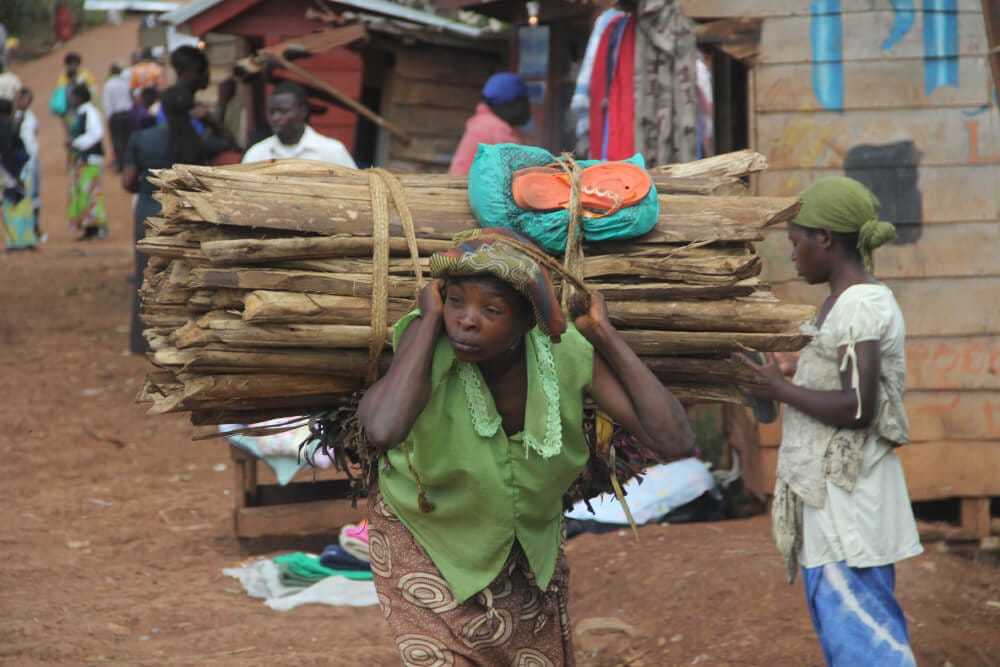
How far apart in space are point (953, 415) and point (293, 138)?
380cm

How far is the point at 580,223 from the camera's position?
2936 millimetres

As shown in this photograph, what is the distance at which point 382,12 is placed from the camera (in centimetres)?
1040

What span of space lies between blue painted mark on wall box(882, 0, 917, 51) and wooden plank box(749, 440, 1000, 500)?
78.9 inches

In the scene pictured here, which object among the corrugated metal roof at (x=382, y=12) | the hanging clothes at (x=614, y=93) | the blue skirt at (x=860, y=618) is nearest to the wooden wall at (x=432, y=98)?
the corrugated metal roof at (x=382, y=12)

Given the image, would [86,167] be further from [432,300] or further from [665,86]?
[432,300]

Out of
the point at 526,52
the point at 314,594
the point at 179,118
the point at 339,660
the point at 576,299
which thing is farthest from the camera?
the point at 526,52

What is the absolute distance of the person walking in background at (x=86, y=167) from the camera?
15.8 metres

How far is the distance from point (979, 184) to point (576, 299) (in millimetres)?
3793

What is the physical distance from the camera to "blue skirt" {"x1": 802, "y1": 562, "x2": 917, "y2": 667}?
3549mm

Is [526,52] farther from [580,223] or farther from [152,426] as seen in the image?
[580,223]

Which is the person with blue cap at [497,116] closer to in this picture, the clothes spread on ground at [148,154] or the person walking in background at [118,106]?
the clothes spread on ground at [148,154]

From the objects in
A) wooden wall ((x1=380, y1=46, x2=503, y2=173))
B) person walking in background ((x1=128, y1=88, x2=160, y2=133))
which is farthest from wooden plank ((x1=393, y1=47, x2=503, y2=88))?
person walking in background ((x1=128, y1=88, x2=160, y2=133))

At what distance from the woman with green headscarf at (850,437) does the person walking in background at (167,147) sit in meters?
5.89

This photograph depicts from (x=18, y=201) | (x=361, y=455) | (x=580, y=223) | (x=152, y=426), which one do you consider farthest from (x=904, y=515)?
(x=18, y=201)
